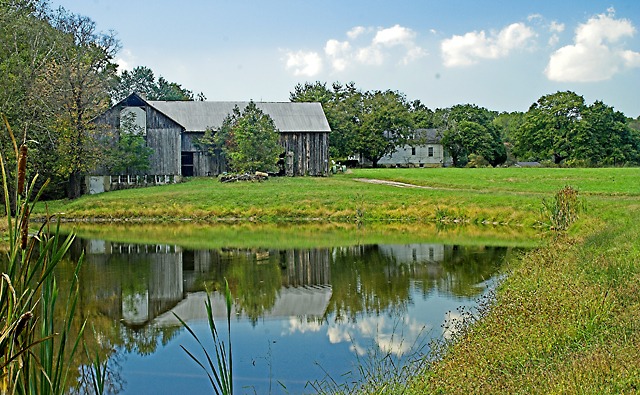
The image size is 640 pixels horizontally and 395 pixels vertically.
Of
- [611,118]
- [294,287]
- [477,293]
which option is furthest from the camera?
[611,118]

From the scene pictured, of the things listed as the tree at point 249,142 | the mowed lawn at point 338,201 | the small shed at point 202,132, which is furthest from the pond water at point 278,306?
the small shed at point 202,132

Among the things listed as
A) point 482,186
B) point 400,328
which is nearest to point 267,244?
point 400,328

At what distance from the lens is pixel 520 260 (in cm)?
1741

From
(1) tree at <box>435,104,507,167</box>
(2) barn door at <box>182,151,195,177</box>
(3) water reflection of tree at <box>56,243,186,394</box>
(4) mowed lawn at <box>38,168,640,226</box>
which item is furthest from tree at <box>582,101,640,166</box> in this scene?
(3) water reflection of tree at <box>56,243,186,394</box>

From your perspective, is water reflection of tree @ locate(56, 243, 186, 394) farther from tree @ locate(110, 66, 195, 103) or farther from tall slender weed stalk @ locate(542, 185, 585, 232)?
tree @ locate(110, 66, 195, 103)

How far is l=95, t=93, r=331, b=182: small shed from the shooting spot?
44406mm

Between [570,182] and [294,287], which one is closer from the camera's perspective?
[294,287]

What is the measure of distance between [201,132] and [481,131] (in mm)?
36009

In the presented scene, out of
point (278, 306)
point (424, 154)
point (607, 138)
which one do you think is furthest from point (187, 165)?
point (607, 138)

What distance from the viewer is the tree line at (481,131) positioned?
6588 cm

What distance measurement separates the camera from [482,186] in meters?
38.2

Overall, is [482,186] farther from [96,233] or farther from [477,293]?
[477,293]

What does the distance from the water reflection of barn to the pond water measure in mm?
31

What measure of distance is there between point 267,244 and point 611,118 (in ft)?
197
